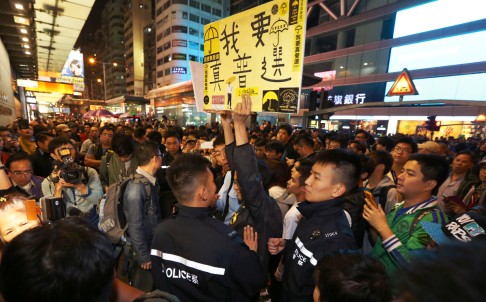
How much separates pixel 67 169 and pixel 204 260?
2.10 m

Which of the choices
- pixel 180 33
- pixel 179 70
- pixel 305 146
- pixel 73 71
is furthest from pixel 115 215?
pixel 180 33

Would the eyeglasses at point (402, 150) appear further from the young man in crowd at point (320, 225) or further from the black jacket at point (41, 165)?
the black jacket at point (41, 165)

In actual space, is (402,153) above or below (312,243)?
above

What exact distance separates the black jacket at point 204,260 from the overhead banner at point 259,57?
1.55 meters

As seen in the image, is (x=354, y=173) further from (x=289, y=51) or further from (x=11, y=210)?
(x=11, y=210)

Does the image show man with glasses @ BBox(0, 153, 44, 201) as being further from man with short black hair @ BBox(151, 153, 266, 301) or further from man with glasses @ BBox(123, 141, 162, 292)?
man with short black hair @ BBox(151, 153, 266, 301)

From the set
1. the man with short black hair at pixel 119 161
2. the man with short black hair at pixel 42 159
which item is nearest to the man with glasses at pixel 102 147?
the man with short black hair at pixel 42 159

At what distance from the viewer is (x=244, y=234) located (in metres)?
1.85

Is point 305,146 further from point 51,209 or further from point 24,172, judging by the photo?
point 24,172

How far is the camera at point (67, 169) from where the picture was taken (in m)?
2.61

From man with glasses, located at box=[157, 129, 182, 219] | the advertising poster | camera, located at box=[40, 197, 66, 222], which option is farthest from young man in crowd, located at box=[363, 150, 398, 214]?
the advertising poster

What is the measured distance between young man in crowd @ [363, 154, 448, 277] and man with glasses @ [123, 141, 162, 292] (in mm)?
2288

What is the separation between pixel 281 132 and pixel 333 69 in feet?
82.2

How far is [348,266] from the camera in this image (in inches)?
49.1
